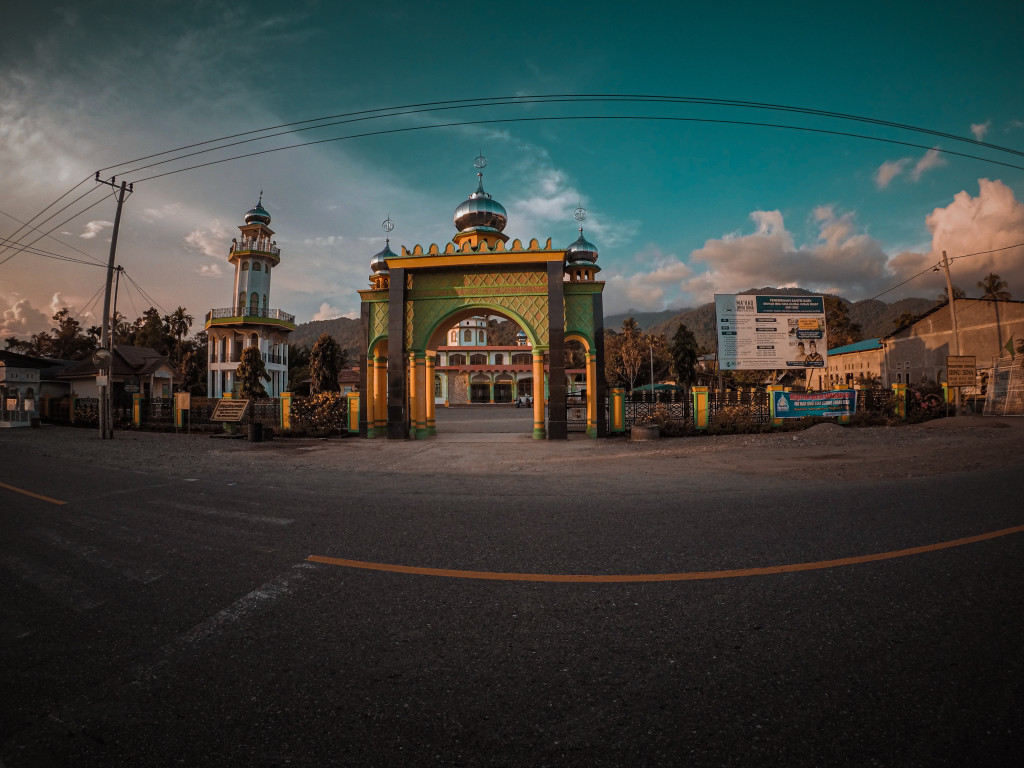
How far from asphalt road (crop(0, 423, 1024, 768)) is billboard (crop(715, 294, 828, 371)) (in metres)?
14.0

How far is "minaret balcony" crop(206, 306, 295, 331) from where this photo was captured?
40406mm

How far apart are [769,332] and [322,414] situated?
61.7ft

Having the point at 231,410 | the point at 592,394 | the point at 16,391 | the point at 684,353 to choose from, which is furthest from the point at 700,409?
the point at 16,391

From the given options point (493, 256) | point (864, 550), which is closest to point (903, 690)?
Result: point (864, 550)

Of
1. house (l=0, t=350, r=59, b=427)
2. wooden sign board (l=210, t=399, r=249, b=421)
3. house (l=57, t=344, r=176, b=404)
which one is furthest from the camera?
house (l=57, t=344, r=176, b=404)

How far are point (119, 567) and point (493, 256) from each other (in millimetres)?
15049

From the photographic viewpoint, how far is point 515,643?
2.63 m

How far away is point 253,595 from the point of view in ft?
11.0

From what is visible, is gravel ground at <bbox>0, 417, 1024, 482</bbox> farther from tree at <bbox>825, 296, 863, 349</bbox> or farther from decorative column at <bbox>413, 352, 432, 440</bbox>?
tree at <bbox>825, 296, 863, 349</bbox>

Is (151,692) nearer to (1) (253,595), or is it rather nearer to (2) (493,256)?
(1) (253,595)

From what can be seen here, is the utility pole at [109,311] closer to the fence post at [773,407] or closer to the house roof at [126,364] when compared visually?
the house roof at [126,364]

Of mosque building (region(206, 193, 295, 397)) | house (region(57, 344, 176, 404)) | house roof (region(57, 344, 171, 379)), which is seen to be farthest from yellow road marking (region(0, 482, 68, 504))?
mosque building (region(206, 193, 295, 397))

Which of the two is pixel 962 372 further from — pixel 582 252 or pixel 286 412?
pixel 286 412

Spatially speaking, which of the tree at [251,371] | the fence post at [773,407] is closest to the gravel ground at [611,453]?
the fence post at [773,407]
